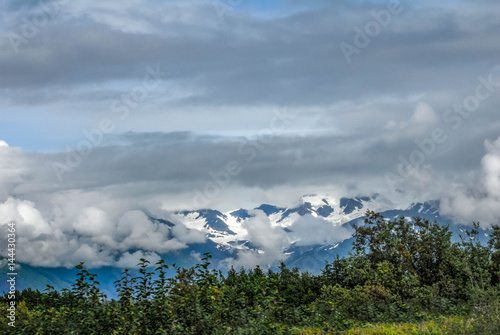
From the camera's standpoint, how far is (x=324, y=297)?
24016mm

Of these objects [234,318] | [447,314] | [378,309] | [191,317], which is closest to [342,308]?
[378,309]

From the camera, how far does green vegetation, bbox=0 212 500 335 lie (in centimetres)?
1510

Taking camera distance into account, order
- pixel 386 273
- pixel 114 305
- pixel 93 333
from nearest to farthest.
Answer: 1. pixel 93 333
2. pixel 114 305
3. pixel 386 273

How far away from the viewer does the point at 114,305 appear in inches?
621

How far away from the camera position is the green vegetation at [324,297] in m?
15.1

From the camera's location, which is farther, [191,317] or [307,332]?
[307,332]

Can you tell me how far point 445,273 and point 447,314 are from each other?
5.30 m

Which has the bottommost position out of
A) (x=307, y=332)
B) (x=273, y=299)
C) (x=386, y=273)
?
(x=307, y=332)

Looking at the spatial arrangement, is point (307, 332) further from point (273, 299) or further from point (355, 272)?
point (355, 272)

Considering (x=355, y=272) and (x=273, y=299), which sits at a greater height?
(x=355, y=272)

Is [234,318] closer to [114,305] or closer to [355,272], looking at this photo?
[114,305]

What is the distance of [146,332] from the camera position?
14750 mm

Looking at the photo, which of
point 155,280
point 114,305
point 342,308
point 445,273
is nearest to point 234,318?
point 155,280

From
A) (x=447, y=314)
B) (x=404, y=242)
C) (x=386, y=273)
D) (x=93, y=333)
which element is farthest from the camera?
(x=404, y=242)
